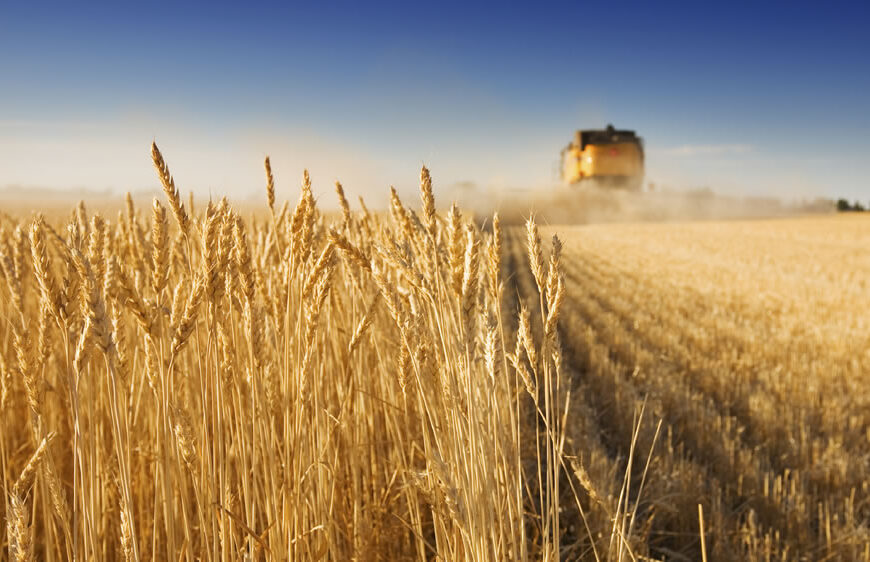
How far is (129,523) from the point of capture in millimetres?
1280

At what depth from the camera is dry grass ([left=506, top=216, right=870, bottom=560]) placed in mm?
2967

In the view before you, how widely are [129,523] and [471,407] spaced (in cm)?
A: 76

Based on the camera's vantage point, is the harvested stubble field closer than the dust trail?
Yes

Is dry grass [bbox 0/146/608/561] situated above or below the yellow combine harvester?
below

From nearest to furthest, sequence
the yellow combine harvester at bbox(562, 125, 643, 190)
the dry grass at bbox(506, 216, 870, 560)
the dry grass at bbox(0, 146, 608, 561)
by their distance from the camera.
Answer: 1. the dry grass at bbox(0, 146, 608, 561)
2. the dry grass at bbox(506, 216, 870, 560)
3. the yellow combine harvester at bbox(562, 125, 643, 190)

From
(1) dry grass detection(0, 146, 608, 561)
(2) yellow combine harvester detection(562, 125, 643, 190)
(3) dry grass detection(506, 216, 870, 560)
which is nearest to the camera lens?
(1) dry grass detection(0, 146, 608, 561)

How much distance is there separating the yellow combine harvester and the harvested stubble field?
793 inches

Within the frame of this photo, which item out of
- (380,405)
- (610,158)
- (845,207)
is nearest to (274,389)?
(380,405)

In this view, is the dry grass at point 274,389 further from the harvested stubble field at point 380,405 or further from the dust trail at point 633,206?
the dust trail at point 633,206

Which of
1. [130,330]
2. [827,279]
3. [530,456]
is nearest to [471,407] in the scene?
[130,330]

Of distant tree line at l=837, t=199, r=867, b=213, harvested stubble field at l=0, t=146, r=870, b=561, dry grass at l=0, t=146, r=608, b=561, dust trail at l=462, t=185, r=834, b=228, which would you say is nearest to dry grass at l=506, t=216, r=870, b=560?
harvested stubble field at l=0, t=146, r=870, b=561

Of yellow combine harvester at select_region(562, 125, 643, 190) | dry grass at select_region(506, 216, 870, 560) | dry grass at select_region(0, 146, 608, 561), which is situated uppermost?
yellow combine harvester at select_region(562, 125, 643, 190)

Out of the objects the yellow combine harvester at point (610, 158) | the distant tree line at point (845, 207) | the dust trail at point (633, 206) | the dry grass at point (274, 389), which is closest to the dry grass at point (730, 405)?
the dry grass at point (274, 389)

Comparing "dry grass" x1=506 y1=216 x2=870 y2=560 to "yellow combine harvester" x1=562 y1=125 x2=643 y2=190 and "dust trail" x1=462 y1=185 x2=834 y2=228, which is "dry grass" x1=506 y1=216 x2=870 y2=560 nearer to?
"dust trail" x1=462 y1=185 x2=834 y2=228
